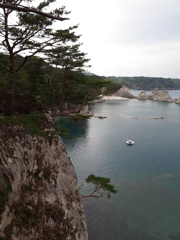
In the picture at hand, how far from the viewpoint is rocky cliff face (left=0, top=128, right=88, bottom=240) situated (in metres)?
11.6

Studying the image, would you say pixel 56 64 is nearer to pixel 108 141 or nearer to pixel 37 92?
pixel 37 92

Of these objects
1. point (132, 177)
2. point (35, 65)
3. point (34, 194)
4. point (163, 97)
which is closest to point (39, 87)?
point (35, 65)

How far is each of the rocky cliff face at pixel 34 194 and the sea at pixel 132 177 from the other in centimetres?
750

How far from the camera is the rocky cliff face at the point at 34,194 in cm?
1162

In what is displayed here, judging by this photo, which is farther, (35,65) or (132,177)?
(132,177)

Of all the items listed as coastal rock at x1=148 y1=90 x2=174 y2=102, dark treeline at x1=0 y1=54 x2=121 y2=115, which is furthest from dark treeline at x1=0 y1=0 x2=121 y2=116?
coastal rock at x1=148 y1=90 x2=174 y2=102

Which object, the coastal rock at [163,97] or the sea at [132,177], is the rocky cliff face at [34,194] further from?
the coastal rock at [163,97]

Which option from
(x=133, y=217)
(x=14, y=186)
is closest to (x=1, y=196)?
(x=14, y=186)

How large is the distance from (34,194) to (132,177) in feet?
98.3

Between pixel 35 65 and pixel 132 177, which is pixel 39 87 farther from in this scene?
pixel 132 177

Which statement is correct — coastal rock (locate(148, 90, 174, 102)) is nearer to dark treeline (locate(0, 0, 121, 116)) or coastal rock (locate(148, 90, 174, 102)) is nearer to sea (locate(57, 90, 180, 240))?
sea (locate(57, 90, 180, 240))

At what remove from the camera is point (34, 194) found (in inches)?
560

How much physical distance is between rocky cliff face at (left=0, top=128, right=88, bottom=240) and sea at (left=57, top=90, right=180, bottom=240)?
7.50 m

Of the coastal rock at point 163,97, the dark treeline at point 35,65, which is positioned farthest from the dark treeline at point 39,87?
the coastal rock at point 163,97
